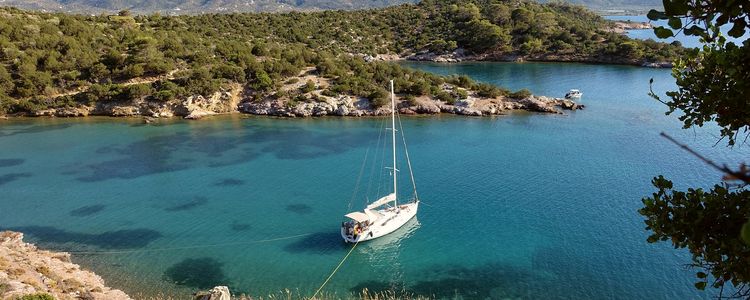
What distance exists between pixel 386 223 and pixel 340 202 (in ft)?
17.5

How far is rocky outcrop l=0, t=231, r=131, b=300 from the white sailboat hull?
10.9 m

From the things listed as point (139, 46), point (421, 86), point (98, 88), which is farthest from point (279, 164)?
point (139, 46)

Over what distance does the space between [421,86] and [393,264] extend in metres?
38.5

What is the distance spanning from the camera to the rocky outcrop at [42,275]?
1659 centimetres

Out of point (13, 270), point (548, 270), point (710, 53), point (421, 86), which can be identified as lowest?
point (548, 270)

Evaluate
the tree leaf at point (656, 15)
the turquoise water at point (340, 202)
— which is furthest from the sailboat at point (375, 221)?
the tree leaf at point (656, 15)

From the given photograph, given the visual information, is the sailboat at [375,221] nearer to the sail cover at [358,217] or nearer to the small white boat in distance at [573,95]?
the sail cover at [358,217]

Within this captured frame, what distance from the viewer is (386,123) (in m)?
51.5

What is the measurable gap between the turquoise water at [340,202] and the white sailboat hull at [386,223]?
50 cm

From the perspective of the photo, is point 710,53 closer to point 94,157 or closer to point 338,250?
point 338,250

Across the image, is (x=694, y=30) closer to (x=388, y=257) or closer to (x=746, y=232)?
(x=746, y=232)

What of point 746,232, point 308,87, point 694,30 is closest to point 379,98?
point 308,87

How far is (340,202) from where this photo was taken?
99.2 ft

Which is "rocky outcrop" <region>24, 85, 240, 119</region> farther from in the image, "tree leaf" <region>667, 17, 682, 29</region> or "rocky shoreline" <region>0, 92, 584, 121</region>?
"tree leaf" <region>667, 17, 682, 29</region>
